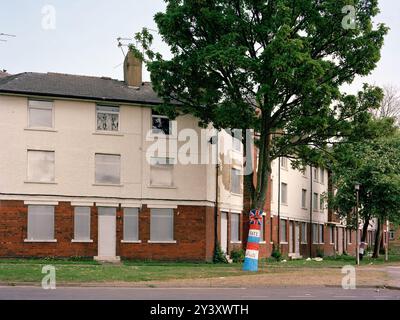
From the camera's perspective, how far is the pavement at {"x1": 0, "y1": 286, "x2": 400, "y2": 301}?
17.5 meters

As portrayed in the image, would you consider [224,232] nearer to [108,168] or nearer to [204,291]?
[108,168]

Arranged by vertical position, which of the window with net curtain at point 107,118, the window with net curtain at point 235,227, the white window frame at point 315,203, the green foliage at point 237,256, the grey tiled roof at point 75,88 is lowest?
the green foliage at point 237,256

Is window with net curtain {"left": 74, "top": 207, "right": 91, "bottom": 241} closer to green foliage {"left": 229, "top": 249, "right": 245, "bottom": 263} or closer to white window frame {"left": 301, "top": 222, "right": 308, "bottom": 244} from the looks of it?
green foliage {"left": 229, "top": 249, "right": 245, "bottom": 263}

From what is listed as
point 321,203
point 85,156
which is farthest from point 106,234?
point 321,203

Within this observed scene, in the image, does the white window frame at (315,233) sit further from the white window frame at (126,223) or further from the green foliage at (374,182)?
the white window frame at (126,223)

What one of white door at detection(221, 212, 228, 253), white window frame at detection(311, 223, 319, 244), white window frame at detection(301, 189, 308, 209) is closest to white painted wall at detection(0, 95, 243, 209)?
white door at detection(221, 212, 228, 253)

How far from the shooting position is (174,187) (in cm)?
3969

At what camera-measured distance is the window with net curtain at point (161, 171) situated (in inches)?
1565

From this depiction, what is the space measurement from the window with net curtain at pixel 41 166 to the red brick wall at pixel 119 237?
1661 mm

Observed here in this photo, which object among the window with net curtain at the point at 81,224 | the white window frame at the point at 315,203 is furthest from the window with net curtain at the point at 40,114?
the white window frame at the point at 315,203

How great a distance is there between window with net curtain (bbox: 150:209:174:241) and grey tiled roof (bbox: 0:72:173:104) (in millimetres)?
6448

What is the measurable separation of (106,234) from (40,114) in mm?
7714

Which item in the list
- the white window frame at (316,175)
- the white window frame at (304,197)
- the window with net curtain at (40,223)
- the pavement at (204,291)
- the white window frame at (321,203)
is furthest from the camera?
the white window frame at (316,175)

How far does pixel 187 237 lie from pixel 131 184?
14.7 feet
